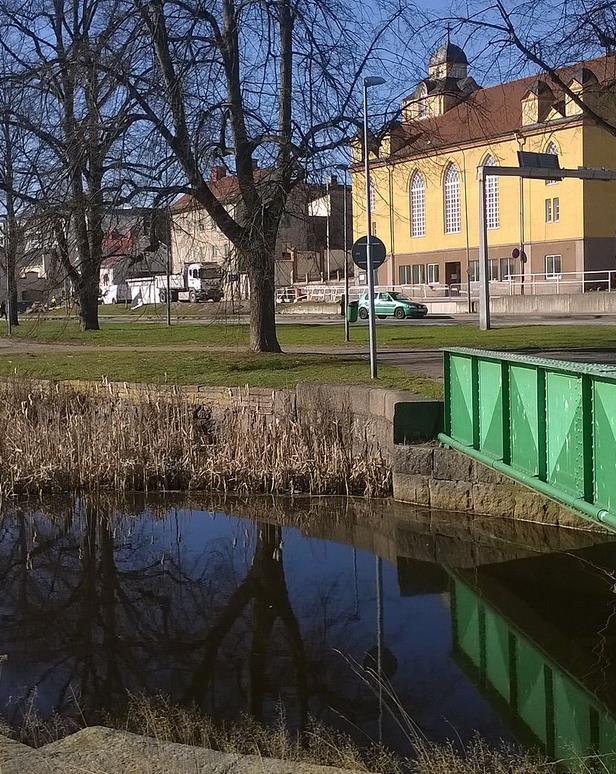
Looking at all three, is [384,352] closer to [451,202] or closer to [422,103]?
[422,103]

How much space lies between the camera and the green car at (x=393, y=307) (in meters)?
47.8

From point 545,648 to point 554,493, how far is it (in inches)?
65.0

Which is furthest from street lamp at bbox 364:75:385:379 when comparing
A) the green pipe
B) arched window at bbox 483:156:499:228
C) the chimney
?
arched window at bbox 483:156:499:228

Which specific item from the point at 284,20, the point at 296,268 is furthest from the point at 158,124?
the point at 296,268

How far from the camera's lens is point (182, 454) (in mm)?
14680

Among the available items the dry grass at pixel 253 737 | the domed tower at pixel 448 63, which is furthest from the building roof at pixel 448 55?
the dry grass at pixel 253 737

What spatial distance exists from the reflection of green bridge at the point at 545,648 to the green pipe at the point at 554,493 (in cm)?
130

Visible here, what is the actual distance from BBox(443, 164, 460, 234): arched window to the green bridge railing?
59.2m

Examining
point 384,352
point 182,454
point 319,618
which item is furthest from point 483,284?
point 319,618

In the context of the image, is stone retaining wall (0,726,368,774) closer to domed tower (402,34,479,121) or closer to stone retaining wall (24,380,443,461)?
stone retaining wall (24,380,443,461)

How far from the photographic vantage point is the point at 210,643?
9031 millimetres

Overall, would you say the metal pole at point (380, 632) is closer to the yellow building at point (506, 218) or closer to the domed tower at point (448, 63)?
the domed tower at point (448, 63)

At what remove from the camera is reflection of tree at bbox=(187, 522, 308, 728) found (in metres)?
7.94

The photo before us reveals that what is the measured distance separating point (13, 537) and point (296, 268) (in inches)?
2196
